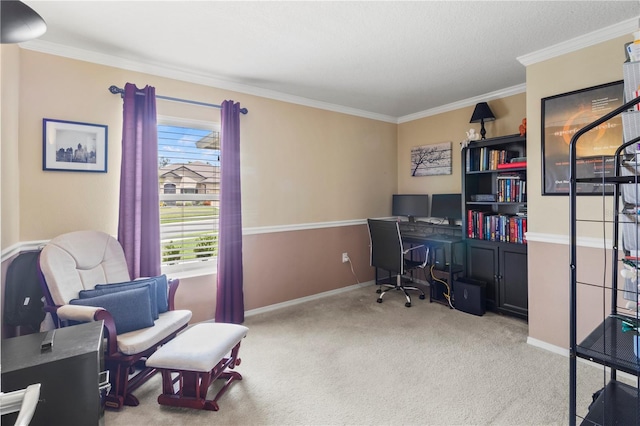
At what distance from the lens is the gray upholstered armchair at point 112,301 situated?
6.31ft

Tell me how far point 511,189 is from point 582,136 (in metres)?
0.83

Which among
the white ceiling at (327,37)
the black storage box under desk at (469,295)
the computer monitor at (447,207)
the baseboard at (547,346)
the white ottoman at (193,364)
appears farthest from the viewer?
the computer monitor at (447,207)

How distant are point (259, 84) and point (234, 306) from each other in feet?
7.66

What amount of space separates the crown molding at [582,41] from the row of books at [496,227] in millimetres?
1441

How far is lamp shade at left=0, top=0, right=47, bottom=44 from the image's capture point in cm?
106

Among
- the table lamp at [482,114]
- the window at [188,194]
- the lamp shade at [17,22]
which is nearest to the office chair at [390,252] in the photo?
the table lamp at [482,114]

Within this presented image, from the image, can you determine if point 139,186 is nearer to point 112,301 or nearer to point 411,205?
point 112,301

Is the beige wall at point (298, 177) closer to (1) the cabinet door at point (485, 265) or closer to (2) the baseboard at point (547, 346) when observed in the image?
(2) the baseboard at point (547, 346)

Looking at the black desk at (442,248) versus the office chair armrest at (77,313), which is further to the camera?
the black desk at (442,248)

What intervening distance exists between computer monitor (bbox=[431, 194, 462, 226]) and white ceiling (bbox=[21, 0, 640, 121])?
1.35m

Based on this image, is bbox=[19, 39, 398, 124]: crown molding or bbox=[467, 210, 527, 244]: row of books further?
bbox=[467, 210, 527, 244]: row of books

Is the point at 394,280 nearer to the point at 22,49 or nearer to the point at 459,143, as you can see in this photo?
the point at 459,143

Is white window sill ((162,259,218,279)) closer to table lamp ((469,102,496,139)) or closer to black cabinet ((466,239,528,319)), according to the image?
black cabinet ((466,239,528,319))

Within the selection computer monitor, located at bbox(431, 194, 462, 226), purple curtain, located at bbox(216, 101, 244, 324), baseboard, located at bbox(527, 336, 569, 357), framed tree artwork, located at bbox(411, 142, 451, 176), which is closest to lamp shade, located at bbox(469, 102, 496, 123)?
framed tree artwork, located at bbox(411, 142, 451, 176)
